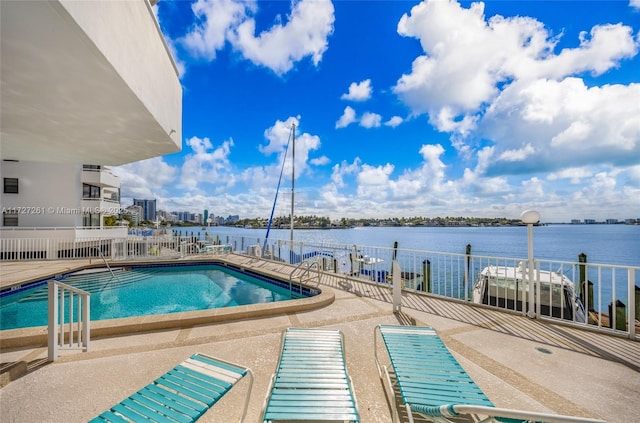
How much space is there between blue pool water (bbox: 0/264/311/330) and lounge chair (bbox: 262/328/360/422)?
411 centimetres

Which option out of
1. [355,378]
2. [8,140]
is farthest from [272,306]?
[8,140]

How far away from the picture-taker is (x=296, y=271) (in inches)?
288

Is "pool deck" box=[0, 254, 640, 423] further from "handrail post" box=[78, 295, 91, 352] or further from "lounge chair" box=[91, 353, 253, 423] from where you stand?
"lounge chair" box=[91, 353, 253, 423]

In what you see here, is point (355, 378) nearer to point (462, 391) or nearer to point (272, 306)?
point (462, 391)

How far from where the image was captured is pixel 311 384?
73.3 inches

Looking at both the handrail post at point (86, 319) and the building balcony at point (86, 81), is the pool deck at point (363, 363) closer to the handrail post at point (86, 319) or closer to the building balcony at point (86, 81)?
the handrail post at point (86, 319)

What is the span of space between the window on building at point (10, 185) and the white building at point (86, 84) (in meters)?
16.8

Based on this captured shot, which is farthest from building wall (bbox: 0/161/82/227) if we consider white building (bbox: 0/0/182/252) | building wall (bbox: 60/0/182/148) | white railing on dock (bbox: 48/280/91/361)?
building wall (bbox: 60/0/182/148)

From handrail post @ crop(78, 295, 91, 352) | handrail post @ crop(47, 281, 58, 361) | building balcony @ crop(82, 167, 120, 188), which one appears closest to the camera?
handrail post @ crop(47, 281, 58, 361)

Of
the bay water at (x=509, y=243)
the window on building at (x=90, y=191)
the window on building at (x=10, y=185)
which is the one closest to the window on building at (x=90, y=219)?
the window on building at (x=90, y=191)

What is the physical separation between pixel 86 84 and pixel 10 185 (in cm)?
2077

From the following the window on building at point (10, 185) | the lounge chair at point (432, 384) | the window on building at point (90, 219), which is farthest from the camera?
the window on building at point (90, 219)

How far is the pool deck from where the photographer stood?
2.08 meters

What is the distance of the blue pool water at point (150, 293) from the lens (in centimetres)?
556
